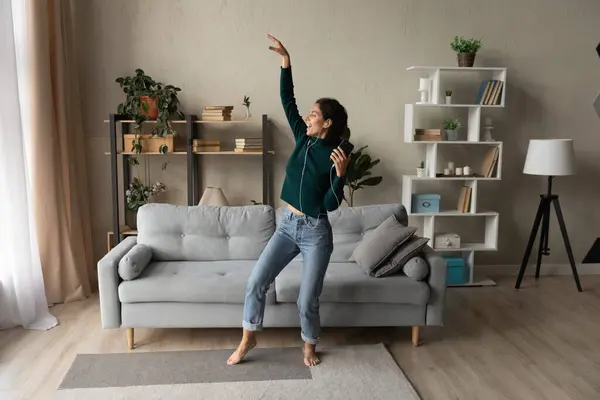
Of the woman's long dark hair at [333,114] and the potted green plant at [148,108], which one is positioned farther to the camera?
the potted green plant at [148,108]

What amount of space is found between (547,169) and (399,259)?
1.87 m

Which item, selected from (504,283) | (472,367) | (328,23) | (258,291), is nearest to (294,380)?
(258,291)

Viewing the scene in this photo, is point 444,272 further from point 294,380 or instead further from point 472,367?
point 294,380

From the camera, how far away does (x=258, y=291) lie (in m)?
3.13

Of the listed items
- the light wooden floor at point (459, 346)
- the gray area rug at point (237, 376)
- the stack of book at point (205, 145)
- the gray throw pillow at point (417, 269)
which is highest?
the stack of book at point (205, 145)

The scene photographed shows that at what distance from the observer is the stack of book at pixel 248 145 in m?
4.59

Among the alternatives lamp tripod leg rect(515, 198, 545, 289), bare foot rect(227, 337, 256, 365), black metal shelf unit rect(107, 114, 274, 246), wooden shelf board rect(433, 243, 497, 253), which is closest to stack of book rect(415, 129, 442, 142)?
wooden shelf board rect(433, 243, 497, 253)

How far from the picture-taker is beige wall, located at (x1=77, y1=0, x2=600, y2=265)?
15.5 ft

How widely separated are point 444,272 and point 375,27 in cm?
232

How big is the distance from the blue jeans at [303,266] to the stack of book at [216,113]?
1622 millimetres

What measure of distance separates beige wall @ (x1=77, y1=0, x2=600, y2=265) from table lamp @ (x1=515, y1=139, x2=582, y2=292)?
0.35m

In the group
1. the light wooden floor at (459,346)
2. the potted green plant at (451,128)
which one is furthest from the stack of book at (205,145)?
the potted green plant at (451,128)

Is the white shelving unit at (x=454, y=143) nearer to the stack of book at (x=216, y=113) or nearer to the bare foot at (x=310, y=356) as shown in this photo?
the stack of book at (x=216, y=113)

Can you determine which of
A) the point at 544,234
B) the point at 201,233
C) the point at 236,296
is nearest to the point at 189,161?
the point at 201,233
